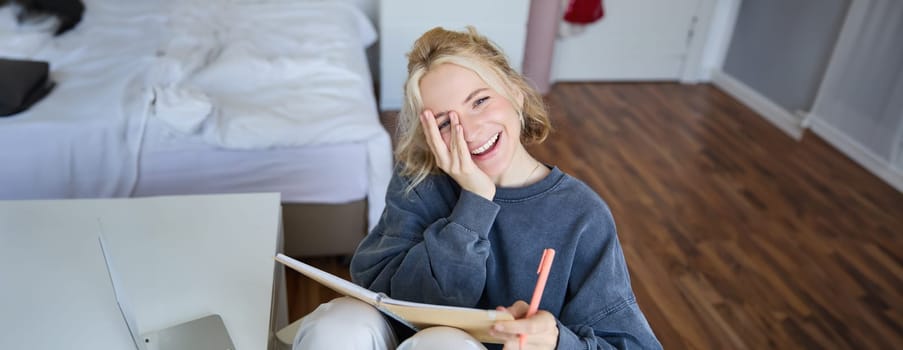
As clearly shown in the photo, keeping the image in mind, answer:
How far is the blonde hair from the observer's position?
0.96 m

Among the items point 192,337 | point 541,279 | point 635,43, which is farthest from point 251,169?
point 635,43

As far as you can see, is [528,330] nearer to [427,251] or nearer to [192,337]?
[427,251]

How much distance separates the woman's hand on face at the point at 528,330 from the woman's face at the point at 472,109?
26cm

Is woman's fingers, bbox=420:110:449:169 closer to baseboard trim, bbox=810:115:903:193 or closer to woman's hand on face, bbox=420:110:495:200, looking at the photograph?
woman's hand on face, bbox=420:110:495:200

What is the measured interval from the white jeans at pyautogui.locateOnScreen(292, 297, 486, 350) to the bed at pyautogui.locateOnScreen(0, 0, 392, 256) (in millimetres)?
853

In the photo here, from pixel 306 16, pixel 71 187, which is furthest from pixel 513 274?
pixel 306 16

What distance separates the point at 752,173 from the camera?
2529 mm

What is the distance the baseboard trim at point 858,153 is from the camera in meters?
2.48

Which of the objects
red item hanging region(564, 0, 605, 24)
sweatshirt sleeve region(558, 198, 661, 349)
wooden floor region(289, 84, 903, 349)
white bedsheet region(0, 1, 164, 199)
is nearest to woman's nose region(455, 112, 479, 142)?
sweatshirt sleeve region(558, 198, 661, 349)

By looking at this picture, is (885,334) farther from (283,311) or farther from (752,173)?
(283,311)

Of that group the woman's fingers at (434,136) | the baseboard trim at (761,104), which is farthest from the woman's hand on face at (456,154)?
the baseboard trim at (761,104)

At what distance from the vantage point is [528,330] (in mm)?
768

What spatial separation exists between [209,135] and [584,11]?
81.1 inches

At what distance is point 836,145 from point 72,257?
116 inches
